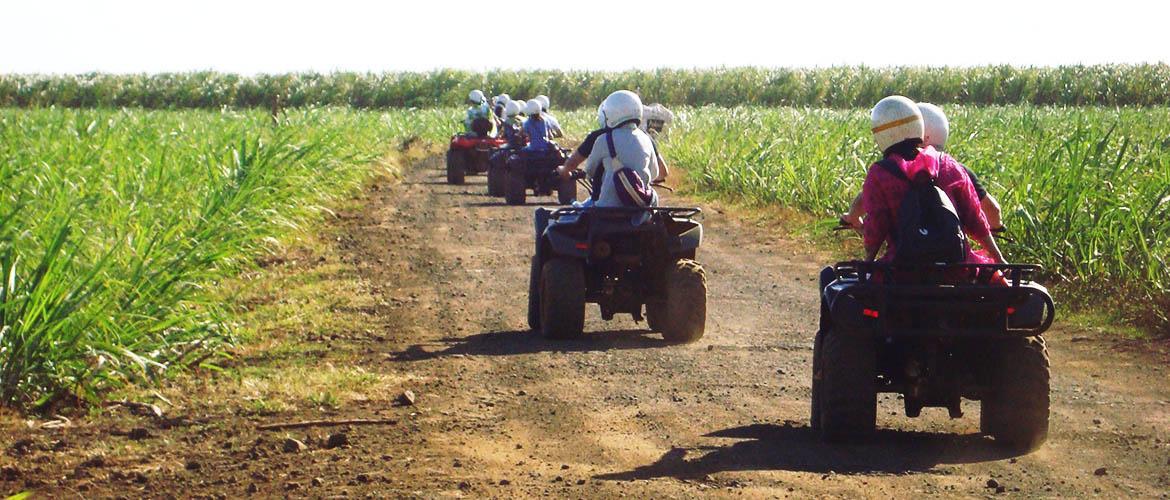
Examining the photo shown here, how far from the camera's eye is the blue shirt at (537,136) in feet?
73.7

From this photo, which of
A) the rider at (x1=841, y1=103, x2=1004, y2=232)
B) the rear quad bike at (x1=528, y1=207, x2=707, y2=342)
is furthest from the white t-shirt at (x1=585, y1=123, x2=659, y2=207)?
the rider at (x1=841, y1=103, x2=1004, y2=232)

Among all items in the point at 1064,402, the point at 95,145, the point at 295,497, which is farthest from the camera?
the point at 95,145

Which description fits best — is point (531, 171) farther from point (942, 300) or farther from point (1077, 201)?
point (942, 300)

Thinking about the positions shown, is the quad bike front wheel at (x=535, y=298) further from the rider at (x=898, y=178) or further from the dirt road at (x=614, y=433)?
the rider at (x=898, y=178)

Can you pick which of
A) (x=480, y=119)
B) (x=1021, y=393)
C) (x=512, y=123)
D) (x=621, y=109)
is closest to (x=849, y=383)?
(x=1021, y=393)

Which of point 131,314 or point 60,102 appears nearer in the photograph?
point 131,314

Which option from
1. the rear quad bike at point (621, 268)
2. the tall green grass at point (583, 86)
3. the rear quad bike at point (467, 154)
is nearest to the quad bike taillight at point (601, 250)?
the rear quad bike at point (621, 268)

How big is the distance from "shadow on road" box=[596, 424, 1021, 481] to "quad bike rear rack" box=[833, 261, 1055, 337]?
0.52m

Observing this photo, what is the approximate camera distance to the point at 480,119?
28172 millimetres

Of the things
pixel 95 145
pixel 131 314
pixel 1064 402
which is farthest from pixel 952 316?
pixel 95 145

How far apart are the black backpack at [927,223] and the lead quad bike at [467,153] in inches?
825

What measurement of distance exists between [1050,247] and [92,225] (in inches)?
284

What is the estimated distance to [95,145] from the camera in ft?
52.6

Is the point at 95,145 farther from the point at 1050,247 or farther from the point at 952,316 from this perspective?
the point at 952,316
